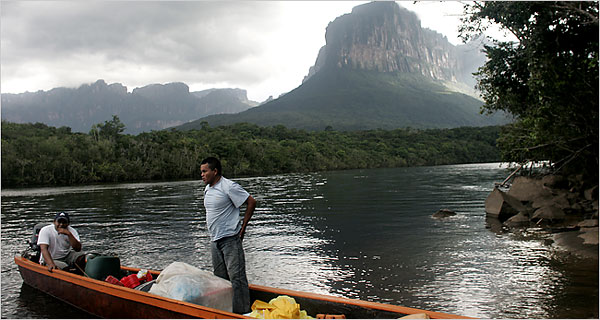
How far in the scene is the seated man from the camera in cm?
889

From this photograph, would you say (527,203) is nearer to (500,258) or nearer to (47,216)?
(500,258)

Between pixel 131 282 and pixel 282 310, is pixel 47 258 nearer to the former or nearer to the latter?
pixel 131 282

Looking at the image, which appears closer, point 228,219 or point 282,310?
point 282,310

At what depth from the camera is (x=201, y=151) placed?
84125 millimetres

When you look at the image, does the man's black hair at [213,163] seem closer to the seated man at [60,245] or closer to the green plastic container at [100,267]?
the green plastic container at [100,267]

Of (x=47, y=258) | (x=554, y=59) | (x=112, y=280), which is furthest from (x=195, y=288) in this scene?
(x=554, y=59)

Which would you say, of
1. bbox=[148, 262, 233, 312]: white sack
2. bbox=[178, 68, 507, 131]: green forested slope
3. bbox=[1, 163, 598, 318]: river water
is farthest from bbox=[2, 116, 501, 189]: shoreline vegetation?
bbox=[148, 262, 233, 312]: white sack

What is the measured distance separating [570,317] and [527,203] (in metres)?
15.1

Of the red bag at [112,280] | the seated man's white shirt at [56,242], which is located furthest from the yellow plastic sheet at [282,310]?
the seated man's white shirt at [56,242]

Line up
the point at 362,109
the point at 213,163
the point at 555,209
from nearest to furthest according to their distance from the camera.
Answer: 1. the point at 213,163
2. the point at 555,209
3. the point at 362,109

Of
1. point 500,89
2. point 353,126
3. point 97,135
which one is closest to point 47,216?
point 500,89

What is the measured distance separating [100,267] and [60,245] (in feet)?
4.08

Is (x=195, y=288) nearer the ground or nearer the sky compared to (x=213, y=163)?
nearer the ground

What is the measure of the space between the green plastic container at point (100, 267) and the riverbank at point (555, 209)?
38.7 feet
